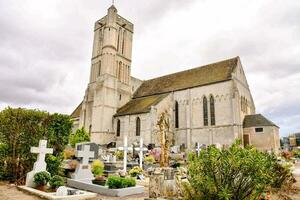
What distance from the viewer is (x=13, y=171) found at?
11.2 meters

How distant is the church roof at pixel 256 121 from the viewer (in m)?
29.4

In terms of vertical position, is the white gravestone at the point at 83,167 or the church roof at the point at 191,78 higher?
the church roof at the point at 191,78

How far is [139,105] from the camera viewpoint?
1394 inches

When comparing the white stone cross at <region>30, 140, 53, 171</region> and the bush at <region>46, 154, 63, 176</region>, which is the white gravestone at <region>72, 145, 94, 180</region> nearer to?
the bush at <region>46, 154, 63, 176</region>

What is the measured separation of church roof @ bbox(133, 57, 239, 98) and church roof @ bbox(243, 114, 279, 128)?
6.76 meters

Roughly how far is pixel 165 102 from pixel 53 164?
76.8 feet

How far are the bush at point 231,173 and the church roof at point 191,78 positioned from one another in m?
26.5

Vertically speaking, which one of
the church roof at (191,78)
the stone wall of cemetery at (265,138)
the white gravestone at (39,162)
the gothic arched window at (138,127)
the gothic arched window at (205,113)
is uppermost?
the church roof at (191,78)

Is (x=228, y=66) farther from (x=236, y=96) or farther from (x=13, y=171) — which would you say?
(x=13, y=171)

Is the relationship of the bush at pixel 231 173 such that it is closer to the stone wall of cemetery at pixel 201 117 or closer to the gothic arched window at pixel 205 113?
the stone wall of cemetery at pixel 201 117

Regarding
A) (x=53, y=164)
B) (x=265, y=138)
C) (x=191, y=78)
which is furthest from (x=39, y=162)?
(x=191, y=78)

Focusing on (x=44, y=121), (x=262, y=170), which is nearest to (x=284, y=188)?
(x=262, y=170)

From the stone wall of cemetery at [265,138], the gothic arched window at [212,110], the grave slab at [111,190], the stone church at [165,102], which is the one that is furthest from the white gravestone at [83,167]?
the stone wall of cemetery at [265,138]

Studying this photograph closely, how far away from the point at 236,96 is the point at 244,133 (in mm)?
5376
